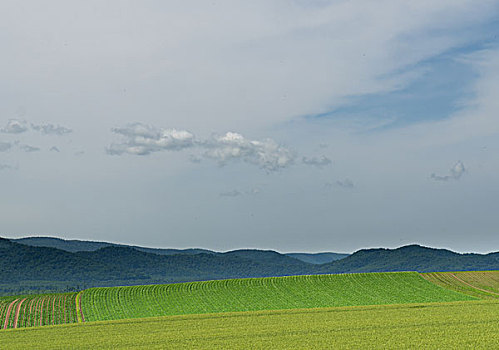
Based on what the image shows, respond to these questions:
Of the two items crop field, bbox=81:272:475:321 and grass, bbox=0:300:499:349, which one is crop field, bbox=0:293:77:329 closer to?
crop field, bbox=81:272:475:321

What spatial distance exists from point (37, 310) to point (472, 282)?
2610 inches

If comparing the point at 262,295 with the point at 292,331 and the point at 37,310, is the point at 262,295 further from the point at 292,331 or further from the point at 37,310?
the point at 292,331

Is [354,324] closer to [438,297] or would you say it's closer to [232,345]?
[232,345]

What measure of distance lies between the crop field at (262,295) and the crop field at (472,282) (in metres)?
2.44

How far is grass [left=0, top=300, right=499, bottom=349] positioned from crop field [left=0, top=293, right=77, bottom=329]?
8421 mm

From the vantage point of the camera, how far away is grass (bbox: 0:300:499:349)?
4125cm

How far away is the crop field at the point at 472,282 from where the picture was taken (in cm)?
8669

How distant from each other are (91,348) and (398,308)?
36.0 meters

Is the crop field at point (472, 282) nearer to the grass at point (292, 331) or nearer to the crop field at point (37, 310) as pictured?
the grass at point (292, 331)

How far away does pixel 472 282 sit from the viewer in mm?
95938

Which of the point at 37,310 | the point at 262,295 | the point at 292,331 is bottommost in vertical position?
the point at 292,331

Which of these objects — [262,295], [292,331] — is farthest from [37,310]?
[292,331]

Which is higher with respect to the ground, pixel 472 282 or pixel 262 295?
pixel 472 282

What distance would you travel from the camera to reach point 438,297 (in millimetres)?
81562
